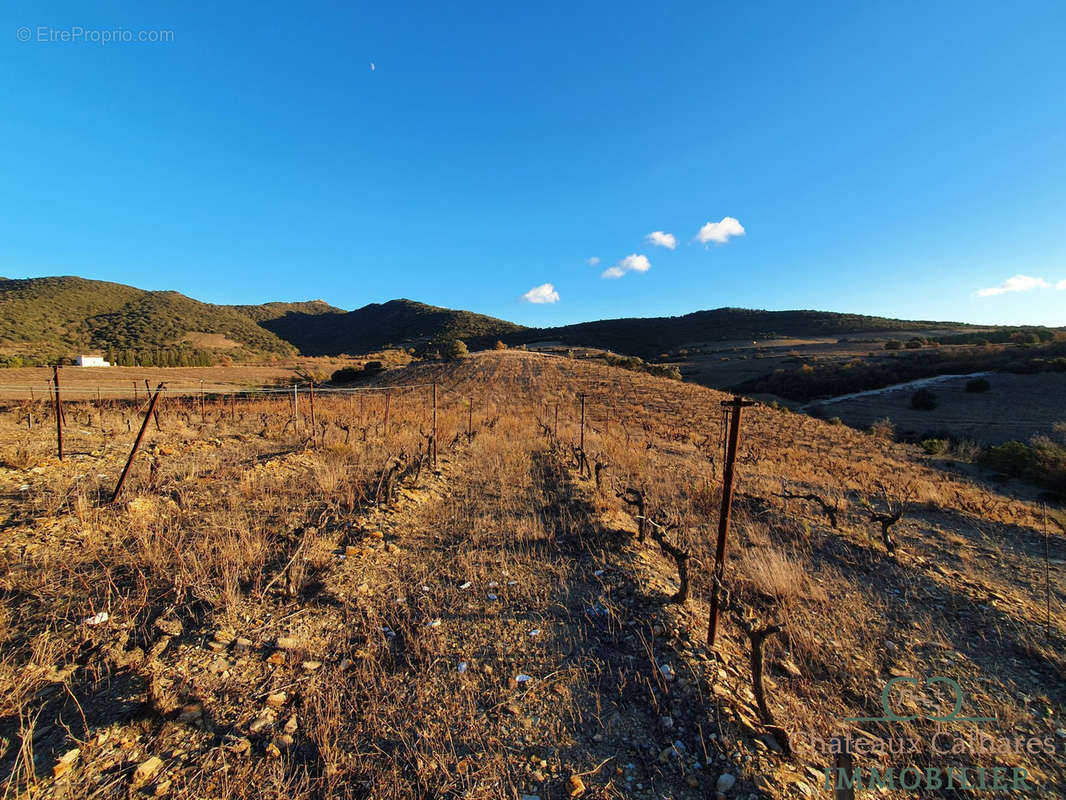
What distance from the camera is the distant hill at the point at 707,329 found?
73.6 meters

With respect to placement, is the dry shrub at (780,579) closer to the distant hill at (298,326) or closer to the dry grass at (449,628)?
the dry grass at (449,628)

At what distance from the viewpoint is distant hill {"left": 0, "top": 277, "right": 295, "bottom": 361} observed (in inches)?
1828

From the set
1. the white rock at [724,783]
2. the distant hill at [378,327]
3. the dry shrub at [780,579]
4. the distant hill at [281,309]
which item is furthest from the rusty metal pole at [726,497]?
the distant hill at [281,309]

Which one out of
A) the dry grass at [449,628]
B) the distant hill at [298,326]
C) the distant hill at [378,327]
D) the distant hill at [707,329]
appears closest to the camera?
the dry grass at [449,628]

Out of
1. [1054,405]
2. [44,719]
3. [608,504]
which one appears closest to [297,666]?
[44,719]

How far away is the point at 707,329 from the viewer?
8500 centimetres

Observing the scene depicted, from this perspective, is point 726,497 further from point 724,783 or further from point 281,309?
point 281,309

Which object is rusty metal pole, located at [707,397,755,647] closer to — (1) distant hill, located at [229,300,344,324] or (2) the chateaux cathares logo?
(2) the chateaux cathares logo

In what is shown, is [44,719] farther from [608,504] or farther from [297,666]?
[608,504]

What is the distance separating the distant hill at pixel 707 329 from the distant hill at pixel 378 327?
979 centimetres

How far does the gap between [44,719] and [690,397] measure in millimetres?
27112

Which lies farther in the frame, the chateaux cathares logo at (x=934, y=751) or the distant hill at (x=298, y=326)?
the distant hill at (x=298, y=326)

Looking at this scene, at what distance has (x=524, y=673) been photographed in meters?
3.04

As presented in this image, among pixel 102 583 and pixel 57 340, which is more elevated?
pixel 57 340
